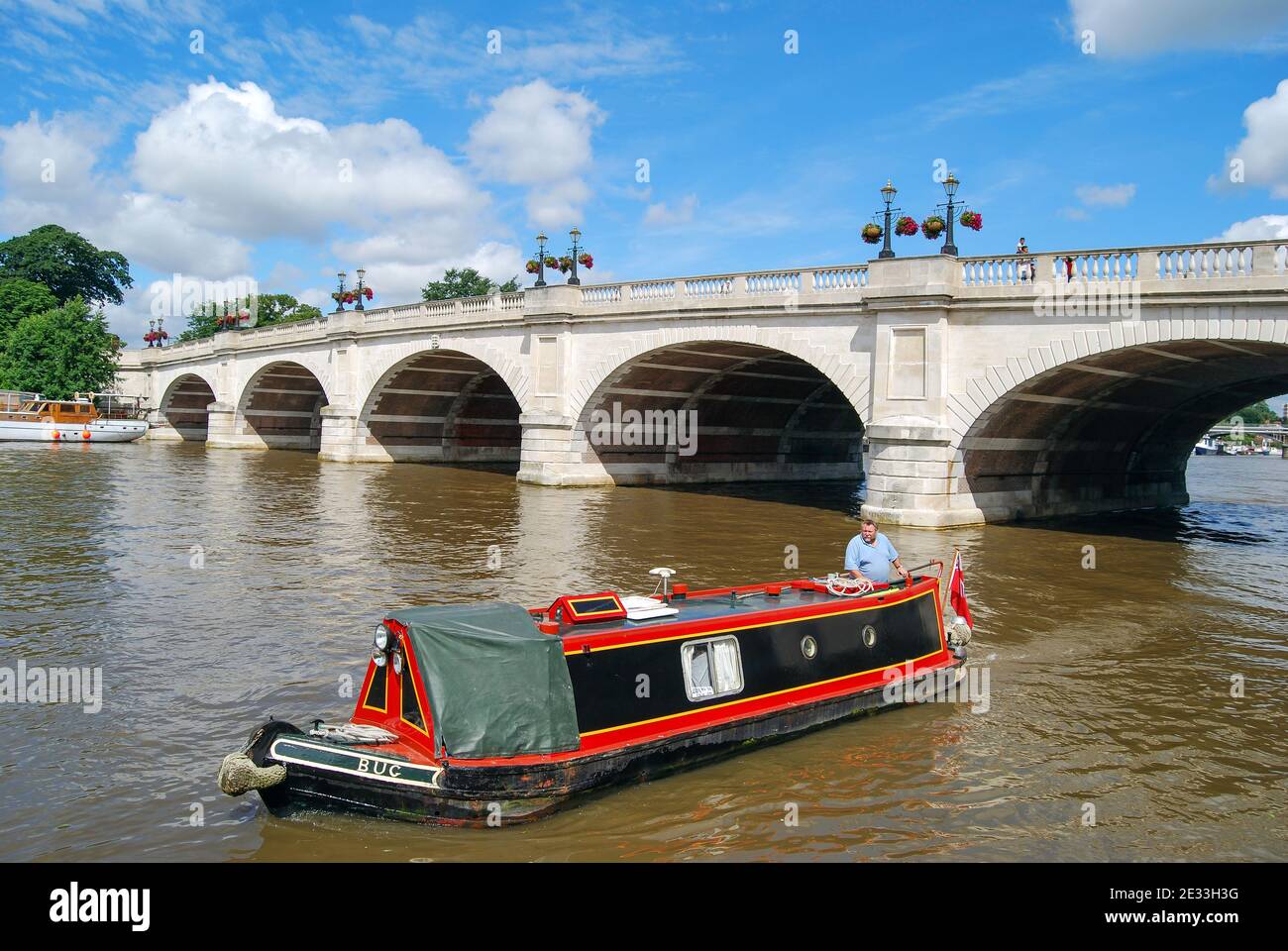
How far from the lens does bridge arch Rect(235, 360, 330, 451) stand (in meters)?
57.0

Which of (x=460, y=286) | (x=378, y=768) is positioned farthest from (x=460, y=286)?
(x=378, y=768)

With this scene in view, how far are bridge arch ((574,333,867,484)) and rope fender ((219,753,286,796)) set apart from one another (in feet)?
75.4

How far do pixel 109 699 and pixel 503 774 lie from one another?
501 cm

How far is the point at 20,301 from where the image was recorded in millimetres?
75000

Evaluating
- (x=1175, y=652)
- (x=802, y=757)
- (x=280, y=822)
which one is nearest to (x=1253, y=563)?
(x=1175, y=652)

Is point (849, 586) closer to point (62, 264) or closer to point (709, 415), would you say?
point (709, 415)

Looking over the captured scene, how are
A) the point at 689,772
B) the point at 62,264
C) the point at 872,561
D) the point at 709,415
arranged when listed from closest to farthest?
the point at 689,772 → the point at 872,561 → the point at 709,415 → the point at 62,264

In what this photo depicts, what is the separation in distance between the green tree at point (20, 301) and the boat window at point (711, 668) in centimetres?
8232

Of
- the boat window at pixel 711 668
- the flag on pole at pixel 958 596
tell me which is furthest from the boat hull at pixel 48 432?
the boat window at pixel 711 668

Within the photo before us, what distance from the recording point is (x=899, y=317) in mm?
23875

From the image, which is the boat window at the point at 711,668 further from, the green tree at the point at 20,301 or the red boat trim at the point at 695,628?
the green tree at the point at 20,301

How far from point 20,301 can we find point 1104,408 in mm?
81253
